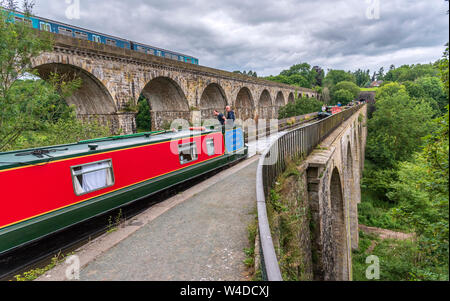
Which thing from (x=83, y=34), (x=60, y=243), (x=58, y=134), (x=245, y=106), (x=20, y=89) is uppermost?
(x=83, y=34)

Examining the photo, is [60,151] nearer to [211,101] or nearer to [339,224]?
[339,224]

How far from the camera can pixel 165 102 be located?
16.7m

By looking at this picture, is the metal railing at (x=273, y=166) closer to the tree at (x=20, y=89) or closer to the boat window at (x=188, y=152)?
the boat window at (x=188, y=152)

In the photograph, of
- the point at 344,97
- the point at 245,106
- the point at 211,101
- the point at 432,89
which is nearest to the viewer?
the point at 211,101

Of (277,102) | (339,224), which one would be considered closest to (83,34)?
(339,224)

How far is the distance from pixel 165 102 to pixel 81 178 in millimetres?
12990

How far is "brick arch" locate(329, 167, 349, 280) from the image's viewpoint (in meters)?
8.20

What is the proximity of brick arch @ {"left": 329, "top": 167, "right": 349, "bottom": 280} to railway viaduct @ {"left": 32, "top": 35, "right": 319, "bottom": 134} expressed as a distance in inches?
333

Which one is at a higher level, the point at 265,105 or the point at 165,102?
the point at 265,105

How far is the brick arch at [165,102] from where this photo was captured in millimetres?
15484

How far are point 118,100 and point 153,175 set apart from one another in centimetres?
693
